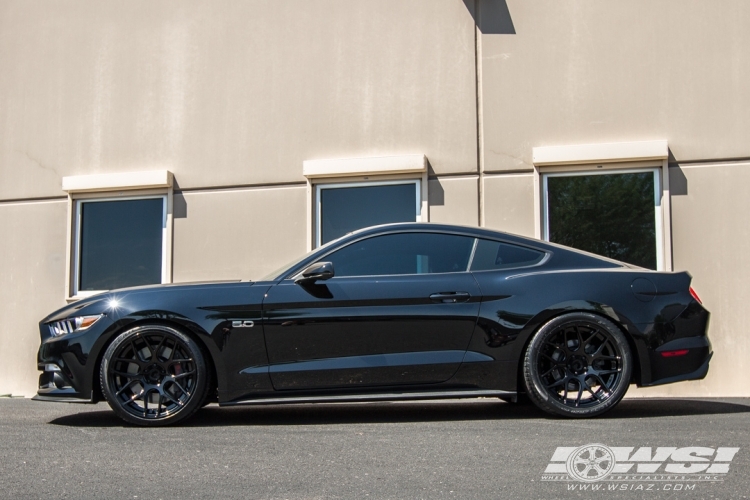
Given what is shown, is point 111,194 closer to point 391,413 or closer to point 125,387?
point 125,387

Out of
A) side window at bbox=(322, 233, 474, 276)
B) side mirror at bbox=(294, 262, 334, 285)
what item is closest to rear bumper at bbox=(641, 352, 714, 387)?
side window at bbox=(322, 233, 474, 276)

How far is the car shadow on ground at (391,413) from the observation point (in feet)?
19.9

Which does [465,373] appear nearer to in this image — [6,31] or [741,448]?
[741,448]

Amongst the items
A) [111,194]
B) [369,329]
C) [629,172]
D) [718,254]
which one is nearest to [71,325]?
[369,329]

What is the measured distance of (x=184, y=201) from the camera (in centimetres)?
975

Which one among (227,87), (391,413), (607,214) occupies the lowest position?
(391,413)

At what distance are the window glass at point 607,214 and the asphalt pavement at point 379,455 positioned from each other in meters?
2.50

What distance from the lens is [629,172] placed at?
8781mm

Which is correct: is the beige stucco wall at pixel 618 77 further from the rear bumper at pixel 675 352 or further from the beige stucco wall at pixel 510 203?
the rear bumper at pixel 675 352

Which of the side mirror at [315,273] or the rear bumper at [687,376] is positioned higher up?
the side mirror at [315,273]

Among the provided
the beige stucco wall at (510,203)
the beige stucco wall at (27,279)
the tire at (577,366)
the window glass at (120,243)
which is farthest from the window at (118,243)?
the tire at (577,366)

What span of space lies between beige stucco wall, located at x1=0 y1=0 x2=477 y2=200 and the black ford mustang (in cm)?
334

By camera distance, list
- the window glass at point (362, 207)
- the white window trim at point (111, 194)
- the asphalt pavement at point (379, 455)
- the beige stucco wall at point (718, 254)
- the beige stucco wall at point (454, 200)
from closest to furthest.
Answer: the asphalt pavement at point (379, 455), the beige stucco wall at point (718, 254), the beige stucco wall at point (454, 200), the window glass at point (362, 207), the white window trim at point (111, 194)

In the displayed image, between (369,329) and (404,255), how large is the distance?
0.61 meters
